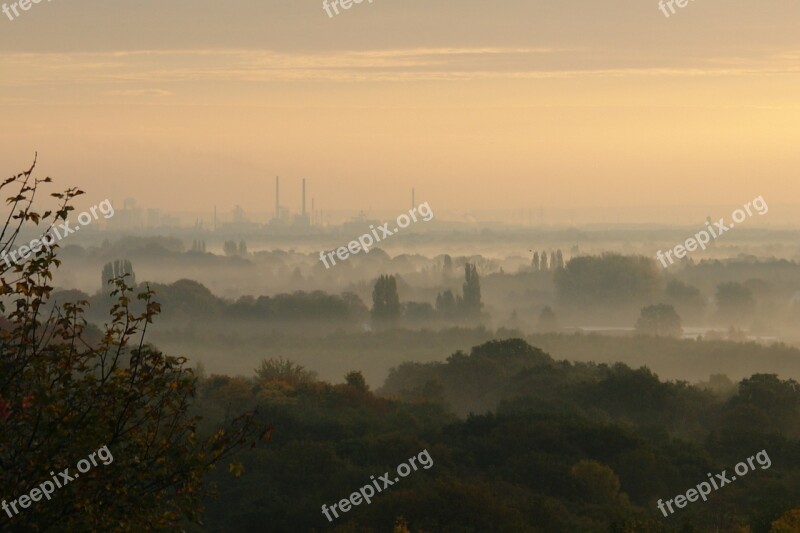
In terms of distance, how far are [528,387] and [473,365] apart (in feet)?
38.1

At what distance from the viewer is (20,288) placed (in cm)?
1777

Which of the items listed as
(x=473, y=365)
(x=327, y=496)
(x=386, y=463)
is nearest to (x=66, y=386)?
(x=327, y=496)

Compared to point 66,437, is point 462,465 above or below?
below

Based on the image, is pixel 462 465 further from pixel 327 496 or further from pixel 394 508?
pixel 394 508
